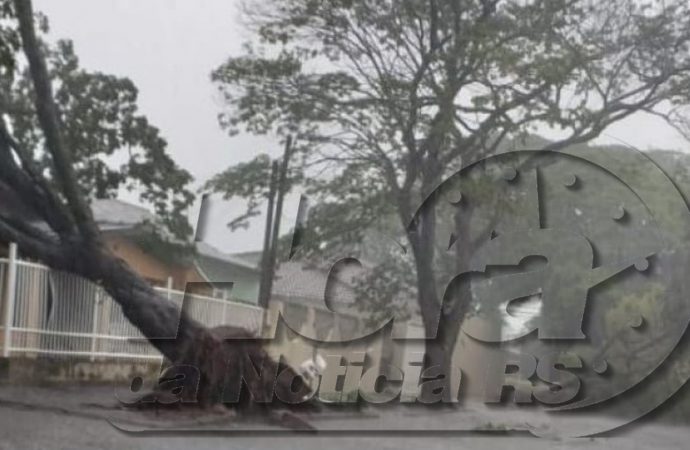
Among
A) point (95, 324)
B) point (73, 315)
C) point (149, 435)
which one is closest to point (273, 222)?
point (95, 324)

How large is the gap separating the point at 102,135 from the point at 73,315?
6.30 ft

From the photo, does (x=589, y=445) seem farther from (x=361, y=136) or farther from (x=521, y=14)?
(x=521, y=14)

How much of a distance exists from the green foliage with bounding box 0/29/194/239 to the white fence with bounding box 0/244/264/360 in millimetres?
911

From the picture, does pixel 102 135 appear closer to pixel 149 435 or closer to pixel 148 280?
pixel 148 280

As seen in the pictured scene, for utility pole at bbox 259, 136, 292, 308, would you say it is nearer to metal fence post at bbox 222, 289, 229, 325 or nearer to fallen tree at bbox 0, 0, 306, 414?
metal fence post at bbox 222, 289, 229, 325

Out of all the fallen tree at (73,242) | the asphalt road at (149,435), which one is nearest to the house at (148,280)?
the fallen tree at (73,242)

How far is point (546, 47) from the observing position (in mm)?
11820

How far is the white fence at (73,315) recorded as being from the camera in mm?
9812

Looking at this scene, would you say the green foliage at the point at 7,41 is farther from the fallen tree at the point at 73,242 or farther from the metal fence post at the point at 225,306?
the metal fence post at the point at 225,306

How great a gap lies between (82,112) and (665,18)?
7703mm

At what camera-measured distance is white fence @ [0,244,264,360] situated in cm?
981

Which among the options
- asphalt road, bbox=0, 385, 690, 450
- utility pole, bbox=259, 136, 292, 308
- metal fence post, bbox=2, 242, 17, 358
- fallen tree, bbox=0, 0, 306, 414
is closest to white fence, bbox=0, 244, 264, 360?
metal fence post, bbox=2, 242, 17, 358

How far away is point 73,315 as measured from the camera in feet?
33.1

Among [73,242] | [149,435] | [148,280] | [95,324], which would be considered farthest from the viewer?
[95,324]
